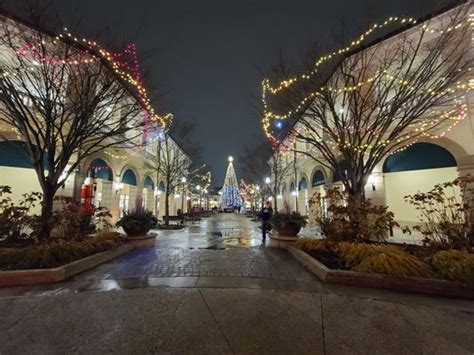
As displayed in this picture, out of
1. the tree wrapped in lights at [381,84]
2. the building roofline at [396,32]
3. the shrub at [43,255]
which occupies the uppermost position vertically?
the building roofline at [396,32]

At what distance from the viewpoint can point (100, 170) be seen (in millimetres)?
16359

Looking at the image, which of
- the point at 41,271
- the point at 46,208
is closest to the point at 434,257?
the point at 41,271

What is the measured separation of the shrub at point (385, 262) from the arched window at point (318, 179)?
43.3ft

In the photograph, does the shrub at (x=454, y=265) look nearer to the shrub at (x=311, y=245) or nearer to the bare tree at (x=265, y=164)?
the shrub at (x=311, y=245)

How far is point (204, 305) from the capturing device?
404cm

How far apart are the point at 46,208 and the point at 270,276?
670 cm

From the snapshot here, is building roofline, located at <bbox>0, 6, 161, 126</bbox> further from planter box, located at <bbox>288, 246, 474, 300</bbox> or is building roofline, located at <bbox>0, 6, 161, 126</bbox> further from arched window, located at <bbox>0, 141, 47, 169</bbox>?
planter box, located at <bbox>288, 246, 474, 300</bbox>

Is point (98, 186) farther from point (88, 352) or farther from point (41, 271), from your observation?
point (88, 352)

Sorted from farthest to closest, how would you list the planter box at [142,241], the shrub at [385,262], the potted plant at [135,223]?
the potted plant at [135,223] < the planter box at [142,241] < the shrub at [385,262]

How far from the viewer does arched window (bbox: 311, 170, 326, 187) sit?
753 inches

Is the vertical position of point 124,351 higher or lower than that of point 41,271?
lower

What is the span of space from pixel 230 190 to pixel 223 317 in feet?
170

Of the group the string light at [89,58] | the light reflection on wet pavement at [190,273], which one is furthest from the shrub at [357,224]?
the string light at [89,58]

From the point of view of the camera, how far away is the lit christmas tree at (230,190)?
51537mm
